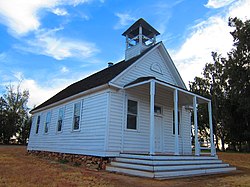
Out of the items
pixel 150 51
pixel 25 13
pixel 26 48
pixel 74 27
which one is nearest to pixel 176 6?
pixel 150 51

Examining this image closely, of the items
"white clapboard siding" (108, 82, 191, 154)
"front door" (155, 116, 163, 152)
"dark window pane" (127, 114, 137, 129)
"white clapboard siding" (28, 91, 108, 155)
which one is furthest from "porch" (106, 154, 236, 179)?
"front door" (155, 116, 163, 152)

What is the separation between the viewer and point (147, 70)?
37.8 feet

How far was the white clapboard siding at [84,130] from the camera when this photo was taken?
362 inches

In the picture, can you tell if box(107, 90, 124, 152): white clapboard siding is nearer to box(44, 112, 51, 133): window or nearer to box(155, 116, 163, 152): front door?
box(155, 116, 163, 152): front door

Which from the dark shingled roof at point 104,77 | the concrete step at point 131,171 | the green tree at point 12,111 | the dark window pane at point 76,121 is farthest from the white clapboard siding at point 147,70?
the green tree at point 12,111

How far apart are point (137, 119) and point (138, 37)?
5728 mm

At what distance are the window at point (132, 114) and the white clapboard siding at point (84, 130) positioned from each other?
4.33 feet

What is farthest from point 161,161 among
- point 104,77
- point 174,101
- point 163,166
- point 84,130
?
point 104,77

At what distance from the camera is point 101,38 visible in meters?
13.5

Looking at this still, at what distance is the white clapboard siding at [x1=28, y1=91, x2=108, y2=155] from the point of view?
9203mm

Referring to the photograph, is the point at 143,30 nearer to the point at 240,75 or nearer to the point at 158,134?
the point at 158,134

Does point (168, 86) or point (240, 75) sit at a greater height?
point (240, 75)

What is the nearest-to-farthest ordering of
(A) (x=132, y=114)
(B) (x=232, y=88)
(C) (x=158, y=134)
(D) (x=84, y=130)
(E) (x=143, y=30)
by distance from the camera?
(A) (x=132, y=114), (D) (x=84, y=130), (C) (x=158, y=134), (E) (x=143, y=30), (B) (x=232, y=88)

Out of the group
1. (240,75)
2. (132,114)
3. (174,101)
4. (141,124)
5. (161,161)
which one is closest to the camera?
(161,161)
